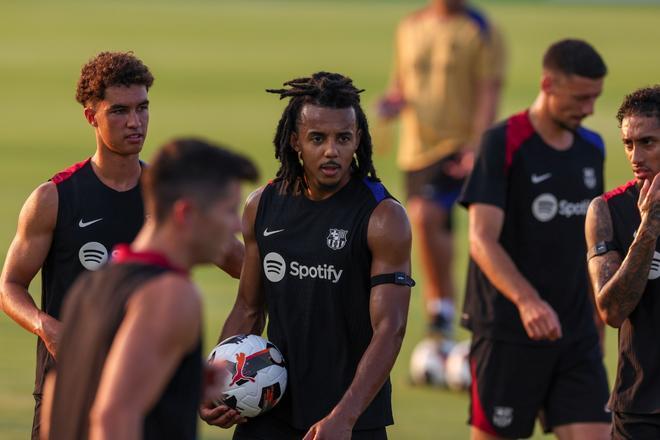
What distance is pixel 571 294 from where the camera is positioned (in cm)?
912

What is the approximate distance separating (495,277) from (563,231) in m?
0.63

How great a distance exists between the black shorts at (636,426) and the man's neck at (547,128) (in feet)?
7.70

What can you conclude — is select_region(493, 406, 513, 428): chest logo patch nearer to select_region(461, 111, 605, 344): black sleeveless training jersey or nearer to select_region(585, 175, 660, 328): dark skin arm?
select_region(461, 111, 605, 344): black sleeveless training jersey

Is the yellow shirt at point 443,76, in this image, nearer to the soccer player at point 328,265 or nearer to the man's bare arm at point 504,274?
the man's bare arm at point 504,274

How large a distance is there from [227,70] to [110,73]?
34018 mm

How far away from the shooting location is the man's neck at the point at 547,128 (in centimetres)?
914

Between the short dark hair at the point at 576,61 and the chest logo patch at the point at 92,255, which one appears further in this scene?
the short dark hair at the point at 576,61

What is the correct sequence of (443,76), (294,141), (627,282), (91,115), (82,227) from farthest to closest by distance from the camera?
(443,76) < (91,115) < (82,227) < (294,141) < (627,282)

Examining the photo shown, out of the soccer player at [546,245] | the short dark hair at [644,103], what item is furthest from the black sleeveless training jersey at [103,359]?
the soccer player at [546,245]

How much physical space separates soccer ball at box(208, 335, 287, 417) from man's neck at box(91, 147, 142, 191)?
1.04 m

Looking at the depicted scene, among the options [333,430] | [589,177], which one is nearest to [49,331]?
[333,430]

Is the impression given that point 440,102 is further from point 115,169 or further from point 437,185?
point 115,169

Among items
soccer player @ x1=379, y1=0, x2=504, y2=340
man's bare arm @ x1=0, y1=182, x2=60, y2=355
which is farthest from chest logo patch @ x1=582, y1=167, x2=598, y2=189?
soccer player @ x1=379, y1=0, x2=504, y2=340

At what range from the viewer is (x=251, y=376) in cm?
700
